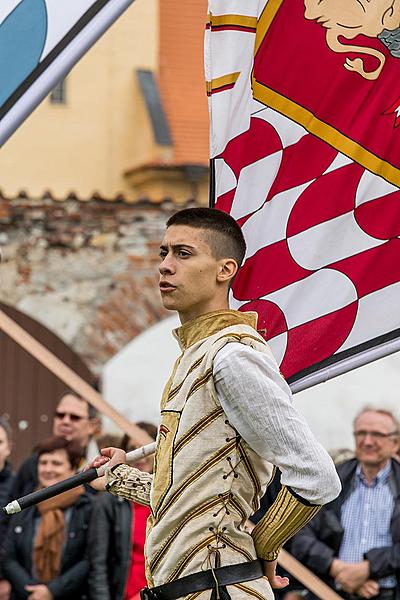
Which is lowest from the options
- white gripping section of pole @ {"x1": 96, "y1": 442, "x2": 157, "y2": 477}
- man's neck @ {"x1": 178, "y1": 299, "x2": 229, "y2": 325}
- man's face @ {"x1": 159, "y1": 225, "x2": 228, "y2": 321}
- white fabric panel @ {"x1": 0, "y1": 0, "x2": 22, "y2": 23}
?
white gripping section of pole @ {"x1": 96, "y1": 442, "x2": 157, "y2": 477}

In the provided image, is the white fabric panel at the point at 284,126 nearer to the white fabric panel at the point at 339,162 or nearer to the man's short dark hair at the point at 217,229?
the white fabric panel at the point at 339,162

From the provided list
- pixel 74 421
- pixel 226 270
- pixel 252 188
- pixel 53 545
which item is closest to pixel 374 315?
pixel 252 188

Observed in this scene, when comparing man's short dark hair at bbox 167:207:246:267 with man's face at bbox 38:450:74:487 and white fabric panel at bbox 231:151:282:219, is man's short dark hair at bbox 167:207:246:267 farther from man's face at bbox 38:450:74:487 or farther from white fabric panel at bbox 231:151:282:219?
man's face at bbox 38:450:74:487

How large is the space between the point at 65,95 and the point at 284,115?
1261 cm

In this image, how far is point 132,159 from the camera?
55.2 ft

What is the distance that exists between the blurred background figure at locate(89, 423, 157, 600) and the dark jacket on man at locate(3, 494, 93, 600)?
0.17 ft

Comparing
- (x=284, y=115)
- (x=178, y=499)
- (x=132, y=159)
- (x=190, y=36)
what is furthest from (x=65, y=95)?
(x=178, y=499)

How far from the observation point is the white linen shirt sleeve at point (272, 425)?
336cm

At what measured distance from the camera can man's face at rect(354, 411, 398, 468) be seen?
7.43 meters

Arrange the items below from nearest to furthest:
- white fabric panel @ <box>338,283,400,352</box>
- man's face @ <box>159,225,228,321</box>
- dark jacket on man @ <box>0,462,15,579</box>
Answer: man's face @ <box>159,225,228,321</box>
white fabric panel @ <box>338,283,400,352</box>
dark jacket on man @ <box>0,462,15,579</box>

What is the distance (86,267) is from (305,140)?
30.3 feet

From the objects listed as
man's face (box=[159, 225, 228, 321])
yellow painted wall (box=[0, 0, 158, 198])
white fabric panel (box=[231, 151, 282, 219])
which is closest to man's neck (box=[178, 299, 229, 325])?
man's face (box=[159, 225, 228, 321])

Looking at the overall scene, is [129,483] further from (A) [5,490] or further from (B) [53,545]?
(A) [5,490]

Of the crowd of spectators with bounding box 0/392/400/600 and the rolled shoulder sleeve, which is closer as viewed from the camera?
the rolled shoulder sleeve
